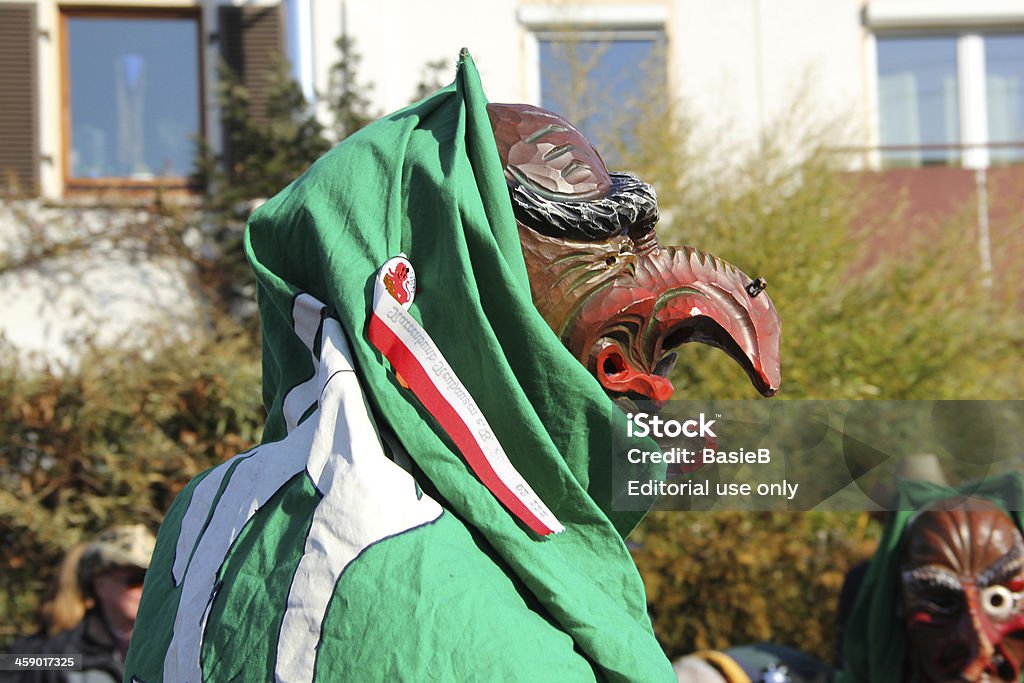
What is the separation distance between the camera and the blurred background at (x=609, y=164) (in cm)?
649

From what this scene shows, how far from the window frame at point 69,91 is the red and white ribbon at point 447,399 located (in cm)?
817

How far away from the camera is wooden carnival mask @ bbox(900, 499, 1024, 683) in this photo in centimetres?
370

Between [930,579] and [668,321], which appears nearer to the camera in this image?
[668,321]

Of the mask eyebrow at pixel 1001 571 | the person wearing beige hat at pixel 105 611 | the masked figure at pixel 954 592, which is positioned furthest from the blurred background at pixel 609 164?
the mask eyebrow at pixel 1001 571

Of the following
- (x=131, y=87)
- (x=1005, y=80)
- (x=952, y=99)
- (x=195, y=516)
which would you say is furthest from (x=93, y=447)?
(x=1005, y=80)

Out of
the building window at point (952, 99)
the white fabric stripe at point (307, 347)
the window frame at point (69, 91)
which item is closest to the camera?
the white fabric stripe at point (307, 347)

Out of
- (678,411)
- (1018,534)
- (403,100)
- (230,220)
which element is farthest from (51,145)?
(678,411)

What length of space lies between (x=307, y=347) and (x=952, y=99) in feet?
35.4

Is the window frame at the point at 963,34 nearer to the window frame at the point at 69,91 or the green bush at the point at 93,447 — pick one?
the window frame at the point at 69,91

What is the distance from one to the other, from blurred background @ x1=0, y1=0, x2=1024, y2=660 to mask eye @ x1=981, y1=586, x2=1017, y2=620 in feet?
8.67

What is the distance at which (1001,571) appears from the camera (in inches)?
148

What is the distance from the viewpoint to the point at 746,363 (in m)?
1.42

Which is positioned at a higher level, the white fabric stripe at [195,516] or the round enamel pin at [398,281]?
the round enamel pin at [398,281]

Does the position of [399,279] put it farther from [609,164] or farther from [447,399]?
[609,164]
